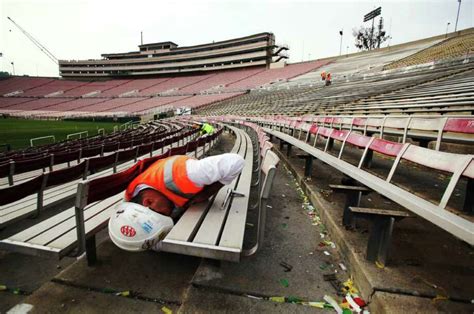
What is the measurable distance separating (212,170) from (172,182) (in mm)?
344

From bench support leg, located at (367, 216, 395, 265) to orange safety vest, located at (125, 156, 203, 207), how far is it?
1339 mm

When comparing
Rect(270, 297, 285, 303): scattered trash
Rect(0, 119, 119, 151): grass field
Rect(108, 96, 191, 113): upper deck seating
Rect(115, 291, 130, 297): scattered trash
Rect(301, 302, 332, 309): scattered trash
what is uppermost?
Rect(108, 96, 191, 113): upper deck seating

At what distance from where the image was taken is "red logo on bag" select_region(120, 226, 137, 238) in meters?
1.75

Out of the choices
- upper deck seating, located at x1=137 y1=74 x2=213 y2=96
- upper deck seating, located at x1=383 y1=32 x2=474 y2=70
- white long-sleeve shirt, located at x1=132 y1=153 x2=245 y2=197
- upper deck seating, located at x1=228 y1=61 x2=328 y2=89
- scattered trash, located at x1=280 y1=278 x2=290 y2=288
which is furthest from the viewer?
upper deck seating, located at x1=137 y1=74 x2=213 y2=96

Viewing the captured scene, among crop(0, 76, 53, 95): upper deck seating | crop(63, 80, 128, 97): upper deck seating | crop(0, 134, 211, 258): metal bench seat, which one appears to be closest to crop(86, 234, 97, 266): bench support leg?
crop(0, 134, 211, 258): metal bench seat

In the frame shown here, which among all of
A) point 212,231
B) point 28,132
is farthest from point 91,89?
point 212,231

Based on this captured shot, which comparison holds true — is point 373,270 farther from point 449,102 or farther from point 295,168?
point 449,102

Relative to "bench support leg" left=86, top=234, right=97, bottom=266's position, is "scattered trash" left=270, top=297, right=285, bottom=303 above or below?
below

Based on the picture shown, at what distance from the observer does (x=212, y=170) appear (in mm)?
2000

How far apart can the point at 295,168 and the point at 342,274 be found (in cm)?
312

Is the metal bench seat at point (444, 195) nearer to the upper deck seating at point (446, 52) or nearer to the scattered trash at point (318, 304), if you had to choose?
the scattered trash at point (318, 304)

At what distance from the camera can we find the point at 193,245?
176cm

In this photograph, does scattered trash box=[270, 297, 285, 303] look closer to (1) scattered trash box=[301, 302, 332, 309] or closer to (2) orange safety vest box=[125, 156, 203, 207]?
(1) scattered trash box=[301, 302, 332, 309]

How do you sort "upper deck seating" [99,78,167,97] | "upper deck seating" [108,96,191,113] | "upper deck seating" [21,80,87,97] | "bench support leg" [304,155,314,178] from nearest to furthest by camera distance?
"bench support leg" [304,155,314,178] → "upper deck seating" [108,96,191,113] → "upper deck seating" [99,78,167,97] → "upper deck seating" [21,80,87,97]
